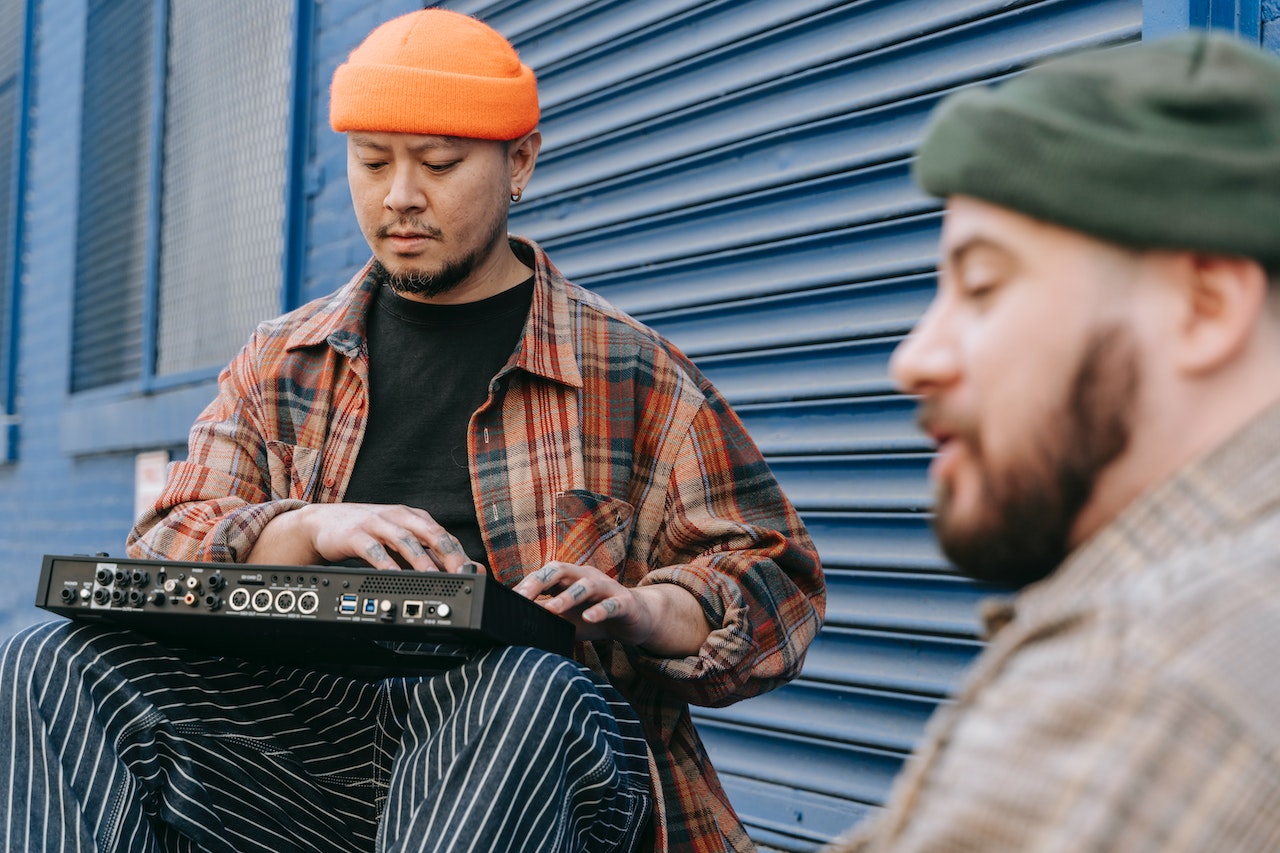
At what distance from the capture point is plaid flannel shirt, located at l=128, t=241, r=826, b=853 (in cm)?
228

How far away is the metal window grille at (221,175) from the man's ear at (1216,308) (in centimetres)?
472

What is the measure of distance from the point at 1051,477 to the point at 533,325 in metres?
1.64

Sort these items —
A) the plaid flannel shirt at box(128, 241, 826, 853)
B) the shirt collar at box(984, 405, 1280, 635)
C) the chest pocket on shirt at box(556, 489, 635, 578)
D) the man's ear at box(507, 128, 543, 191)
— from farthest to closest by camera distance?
the man's ear at box(507, 128, 543, 191) < the chest pocket on shirt at box(556, 489, 635, 578) < the plaid flannel shirt at box(128, 241, 826, 853) < the shirt collar at box(984, 405, 1280, 635)

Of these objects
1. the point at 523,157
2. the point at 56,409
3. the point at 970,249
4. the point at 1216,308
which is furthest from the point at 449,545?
the point at 56,409

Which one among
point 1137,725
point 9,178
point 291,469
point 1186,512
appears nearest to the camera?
point 1137,725

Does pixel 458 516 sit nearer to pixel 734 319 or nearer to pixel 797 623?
pixel 797 623

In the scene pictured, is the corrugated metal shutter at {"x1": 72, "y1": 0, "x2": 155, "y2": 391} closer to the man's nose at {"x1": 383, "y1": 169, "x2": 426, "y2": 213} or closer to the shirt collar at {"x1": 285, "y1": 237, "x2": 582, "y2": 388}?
the shirt collar at {"x1": 285, "y1": 237, "x2": 582, "y2": 388}

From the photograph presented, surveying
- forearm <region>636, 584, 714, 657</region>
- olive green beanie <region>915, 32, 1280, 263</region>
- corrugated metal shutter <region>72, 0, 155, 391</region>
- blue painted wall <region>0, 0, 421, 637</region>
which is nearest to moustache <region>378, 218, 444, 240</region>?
forearm <region>636, 584, 714, 657</region>

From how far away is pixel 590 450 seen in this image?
2502 millimetres

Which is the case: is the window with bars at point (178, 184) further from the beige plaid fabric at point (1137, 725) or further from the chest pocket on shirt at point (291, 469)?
the beige plaid fabric at point (1137, 725)

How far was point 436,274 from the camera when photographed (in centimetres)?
264

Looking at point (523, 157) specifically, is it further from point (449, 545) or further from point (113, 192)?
point (113, 192)

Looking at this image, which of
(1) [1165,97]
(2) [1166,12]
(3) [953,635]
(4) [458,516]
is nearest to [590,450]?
(4) [458,516]

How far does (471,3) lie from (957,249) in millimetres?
3801
